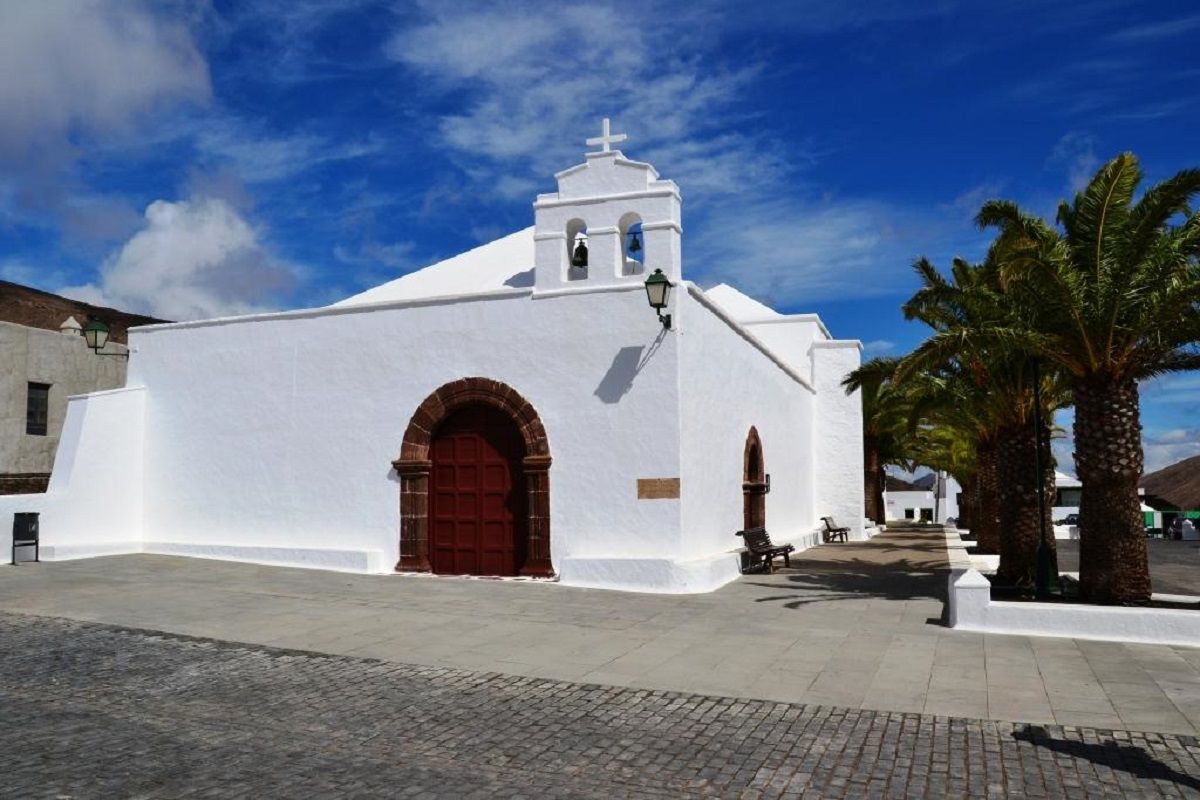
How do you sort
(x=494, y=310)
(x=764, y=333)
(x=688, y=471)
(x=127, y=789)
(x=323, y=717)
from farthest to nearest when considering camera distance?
(x=764, y=333)
(x=494, y=310)
(x=688, y=471)
(x=323, y=717)
(x=127, y=789)

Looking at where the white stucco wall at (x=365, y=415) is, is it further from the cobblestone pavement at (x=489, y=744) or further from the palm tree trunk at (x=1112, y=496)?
the cobblestone pavement at (x=489, y=744)

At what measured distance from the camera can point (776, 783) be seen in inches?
199

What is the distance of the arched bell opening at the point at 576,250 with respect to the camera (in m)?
13.7

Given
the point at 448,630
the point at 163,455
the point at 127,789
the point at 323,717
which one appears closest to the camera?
the point at 127,789

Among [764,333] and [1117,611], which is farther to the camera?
[764,333]

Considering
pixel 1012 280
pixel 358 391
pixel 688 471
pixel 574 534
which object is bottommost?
pixel 574 534

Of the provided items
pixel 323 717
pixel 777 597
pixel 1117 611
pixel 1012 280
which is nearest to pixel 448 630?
pixel 323 717

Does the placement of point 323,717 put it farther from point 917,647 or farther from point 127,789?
point 917,647

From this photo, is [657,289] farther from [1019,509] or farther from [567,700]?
[1019,509]

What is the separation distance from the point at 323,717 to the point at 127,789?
1.55m

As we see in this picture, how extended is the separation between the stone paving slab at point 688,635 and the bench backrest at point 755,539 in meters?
0.67

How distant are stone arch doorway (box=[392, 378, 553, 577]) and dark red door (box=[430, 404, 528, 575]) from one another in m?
0.01

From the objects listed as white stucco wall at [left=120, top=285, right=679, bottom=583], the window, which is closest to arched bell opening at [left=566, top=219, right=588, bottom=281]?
white stucco wall at [left=120, top=285, right=679, bottom=583]

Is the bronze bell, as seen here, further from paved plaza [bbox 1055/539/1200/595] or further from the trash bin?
paved plaza [bbox 1055/539/1200/595]
